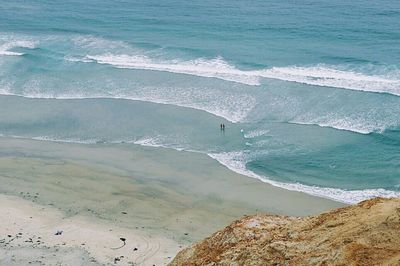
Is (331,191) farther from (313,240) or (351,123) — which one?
(313,240)

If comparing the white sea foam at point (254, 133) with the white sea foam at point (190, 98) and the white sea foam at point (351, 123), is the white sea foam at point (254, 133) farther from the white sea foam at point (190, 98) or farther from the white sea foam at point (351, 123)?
the white sea foam at point (351, 123)

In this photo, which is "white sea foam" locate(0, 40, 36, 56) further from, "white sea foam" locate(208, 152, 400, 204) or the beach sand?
"white sea foam" locate(208, 152, 400, 204)

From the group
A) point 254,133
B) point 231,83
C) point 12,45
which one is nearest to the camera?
point 254,133

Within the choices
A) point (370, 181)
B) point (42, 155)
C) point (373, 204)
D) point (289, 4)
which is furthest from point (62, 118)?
point (289, 4)

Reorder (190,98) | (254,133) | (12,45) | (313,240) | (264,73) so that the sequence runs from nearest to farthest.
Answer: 1. (313,240)
2. (254,133)
3. (190,98)
4. (264,73)
5. (12,45)

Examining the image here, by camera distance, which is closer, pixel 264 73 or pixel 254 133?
pixel 254 133

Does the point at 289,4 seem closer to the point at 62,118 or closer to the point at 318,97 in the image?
the point at 318,97

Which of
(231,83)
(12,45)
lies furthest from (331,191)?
(12,45)
